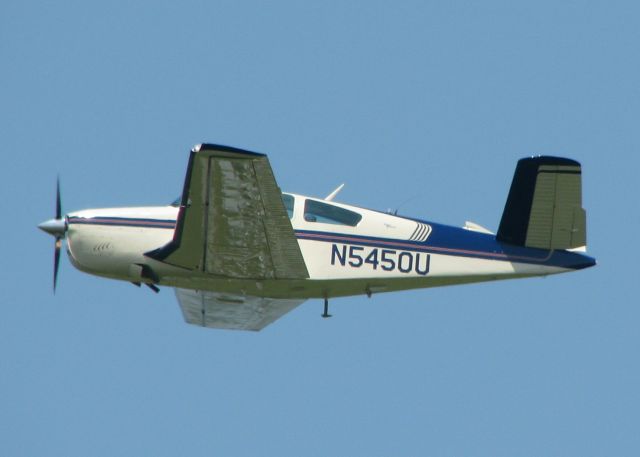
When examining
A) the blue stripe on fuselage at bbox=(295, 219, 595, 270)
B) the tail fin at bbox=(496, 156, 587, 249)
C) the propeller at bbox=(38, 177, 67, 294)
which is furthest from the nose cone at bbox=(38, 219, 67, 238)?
the tail fin at bbox=(496, 156, 587, 249)

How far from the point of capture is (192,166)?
530 inches

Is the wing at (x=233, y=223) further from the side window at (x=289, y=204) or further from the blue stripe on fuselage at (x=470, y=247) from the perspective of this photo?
the blue stripe on fuselage at (x=470, y=247)

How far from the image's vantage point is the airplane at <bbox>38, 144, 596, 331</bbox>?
49.7ft

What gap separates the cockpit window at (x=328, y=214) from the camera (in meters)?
15.7

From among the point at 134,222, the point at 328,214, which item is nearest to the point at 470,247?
the point at 328,214

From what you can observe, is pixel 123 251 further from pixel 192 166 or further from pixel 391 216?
pixel 391 216

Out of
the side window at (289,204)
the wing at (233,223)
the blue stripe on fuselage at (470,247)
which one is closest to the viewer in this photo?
the wing at (233,223)

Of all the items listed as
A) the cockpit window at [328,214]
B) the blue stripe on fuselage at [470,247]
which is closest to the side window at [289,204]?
the cockpit window at [328,214]

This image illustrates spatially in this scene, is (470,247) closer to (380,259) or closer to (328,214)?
(380,259)

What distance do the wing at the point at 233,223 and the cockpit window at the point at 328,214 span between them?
870 mm

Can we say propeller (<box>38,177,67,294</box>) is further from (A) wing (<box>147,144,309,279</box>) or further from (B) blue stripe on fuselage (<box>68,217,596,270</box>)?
(A) wing (<box>147,144,309,279</box>)

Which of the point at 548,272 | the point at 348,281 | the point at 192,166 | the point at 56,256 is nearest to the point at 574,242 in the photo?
the point at 548,272

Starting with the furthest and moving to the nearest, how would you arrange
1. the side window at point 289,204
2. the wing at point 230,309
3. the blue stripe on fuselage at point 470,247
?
→ the wing at point 230,309
the blue stripe on fuselage at point 470,247
the side window at point 289,204

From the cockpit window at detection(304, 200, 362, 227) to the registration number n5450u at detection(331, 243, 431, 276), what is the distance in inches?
14.4
